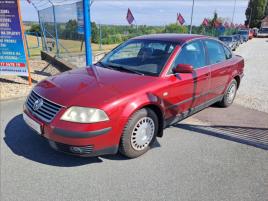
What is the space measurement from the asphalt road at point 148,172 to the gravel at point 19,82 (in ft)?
7.02

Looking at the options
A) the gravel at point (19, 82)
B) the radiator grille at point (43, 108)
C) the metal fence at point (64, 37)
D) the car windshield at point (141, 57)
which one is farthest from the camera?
the metal fence at point (64, 37)

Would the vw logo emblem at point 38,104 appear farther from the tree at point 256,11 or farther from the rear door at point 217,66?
the tree at point 256,11

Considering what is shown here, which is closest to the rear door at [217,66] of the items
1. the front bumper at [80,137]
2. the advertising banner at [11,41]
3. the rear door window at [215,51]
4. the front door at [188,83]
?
the rear door window at [215,51]

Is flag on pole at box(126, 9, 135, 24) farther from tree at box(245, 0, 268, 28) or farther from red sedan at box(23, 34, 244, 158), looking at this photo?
tree at box(245, 0, 268, 28)

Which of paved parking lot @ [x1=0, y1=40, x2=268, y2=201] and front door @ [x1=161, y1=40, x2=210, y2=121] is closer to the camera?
paved parking lot @ [x1=0, y1=40, x2=268, y2=201]

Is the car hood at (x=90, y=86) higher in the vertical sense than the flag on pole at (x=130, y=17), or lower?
lower

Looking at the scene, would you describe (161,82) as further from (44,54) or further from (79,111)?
(44,54)

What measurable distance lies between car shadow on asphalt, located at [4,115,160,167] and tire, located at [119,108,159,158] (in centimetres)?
21

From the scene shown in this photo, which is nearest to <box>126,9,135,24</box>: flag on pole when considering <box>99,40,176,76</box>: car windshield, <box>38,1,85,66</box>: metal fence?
<box>38,1,85,66</box>: metal fence

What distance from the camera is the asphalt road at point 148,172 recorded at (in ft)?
8.69

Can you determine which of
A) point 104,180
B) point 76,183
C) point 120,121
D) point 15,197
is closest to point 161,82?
point 120,121

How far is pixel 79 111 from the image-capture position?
2795mm

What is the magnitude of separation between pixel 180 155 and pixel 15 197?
2.13 meters

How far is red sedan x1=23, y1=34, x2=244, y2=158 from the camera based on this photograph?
110 inches
